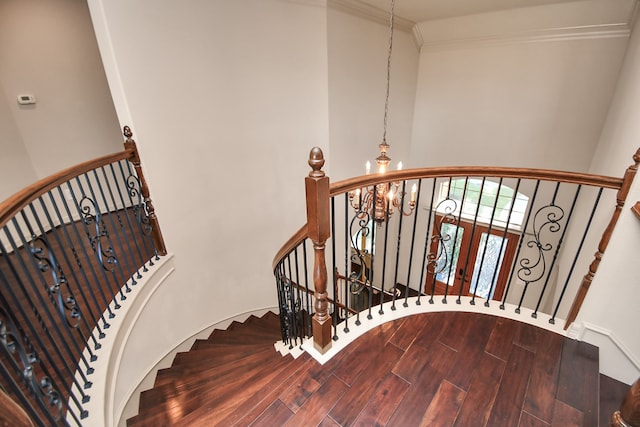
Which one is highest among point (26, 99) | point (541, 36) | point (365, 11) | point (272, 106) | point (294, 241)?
point (365, 11)

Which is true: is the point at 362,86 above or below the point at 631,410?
above

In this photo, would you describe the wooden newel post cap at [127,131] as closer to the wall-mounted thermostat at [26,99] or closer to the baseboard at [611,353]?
the wall-mounted thermostat at [26,99]

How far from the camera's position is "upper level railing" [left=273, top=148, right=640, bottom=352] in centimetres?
160

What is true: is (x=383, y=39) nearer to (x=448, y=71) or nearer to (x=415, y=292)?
(x=448, y=71)

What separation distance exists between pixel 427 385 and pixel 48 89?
4.85m

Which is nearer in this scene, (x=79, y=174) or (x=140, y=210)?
(x=79, y=174)

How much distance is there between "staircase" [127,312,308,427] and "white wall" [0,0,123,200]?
9.26ft

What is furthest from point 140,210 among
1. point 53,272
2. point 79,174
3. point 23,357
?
point 23,357

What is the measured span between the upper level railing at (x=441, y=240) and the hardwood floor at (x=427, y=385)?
0.18 m

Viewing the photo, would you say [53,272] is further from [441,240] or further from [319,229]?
[441,240]

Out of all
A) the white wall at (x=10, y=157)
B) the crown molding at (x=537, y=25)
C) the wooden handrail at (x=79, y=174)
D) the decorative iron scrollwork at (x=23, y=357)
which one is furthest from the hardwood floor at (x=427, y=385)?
the crown molding at (x=537, y=25)

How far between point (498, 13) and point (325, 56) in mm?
2559

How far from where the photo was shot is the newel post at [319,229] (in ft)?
4.48

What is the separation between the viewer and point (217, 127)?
3.02 metres
